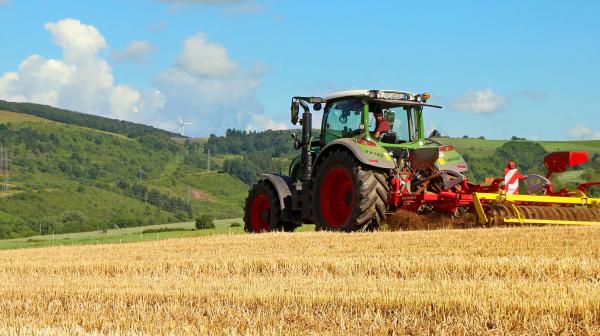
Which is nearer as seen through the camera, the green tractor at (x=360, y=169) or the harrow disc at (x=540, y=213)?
the harrow disc at (x=540, y=213)

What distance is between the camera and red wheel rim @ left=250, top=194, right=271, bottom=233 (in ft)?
50.2

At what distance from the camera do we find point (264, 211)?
15375 mm

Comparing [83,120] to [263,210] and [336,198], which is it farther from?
[336,198]

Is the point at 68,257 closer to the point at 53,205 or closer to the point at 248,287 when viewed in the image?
the point at 248,287

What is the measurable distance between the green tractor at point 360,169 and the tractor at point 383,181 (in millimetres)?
16

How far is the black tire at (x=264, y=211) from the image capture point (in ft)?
48.9

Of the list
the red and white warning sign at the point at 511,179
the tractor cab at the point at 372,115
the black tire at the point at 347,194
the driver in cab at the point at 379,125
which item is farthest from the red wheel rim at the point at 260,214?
the red and white warning sign at the point at 511,179

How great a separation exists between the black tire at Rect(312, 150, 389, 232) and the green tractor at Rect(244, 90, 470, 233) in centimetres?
2

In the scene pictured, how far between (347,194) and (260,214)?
2.83 meters

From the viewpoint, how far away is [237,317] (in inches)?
255

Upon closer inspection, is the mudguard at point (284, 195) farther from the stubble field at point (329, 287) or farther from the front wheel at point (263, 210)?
the stubble field at point (329, 287)

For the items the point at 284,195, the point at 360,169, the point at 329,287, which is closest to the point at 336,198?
the point at 360,169

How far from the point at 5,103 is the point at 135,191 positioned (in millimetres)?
66016

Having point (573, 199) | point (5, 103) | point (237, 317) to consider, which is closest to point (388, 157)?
point (573, 199)
